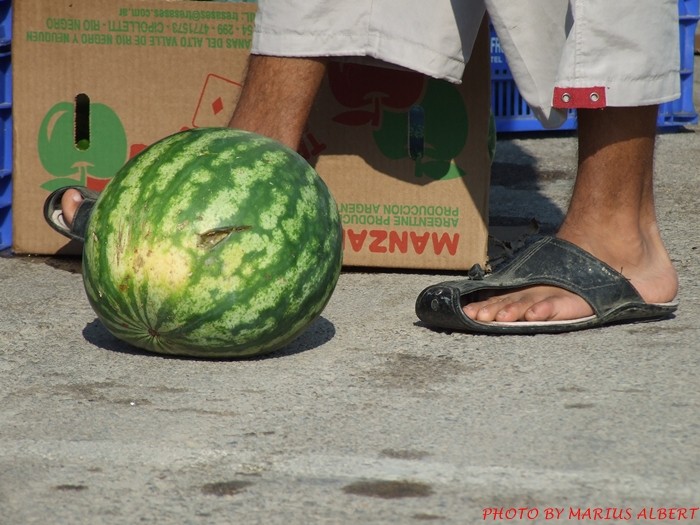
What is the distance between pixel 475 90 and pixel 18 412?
5.38 feet

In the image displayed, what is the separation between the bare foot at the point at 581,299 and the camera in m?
2.61

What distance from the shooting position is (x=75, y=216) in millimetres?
3088

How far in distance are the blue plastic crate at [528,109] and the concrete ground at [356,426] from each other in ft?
8.82

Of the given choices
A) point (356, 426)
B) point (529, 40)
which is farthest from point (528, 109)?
point (356, 426)

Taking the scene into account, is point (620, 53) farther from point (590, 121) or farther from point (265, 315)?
point (265, 315)

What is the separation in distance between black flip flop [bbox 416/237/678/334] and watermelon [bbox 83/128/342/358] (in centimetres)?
34

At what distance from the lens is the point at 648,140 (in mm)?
2789

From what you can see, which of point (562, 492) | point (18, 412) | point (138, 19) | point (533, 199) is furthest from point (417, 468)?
point (533, 199)

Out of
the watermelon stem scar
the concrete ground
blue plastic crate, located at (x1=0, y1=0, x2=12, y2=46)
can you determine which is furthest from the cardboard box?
the watermelon stem scar

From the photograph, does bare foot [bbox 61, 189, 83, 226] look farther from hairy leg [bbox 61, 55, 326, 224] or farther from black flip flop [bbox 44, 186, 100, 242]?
hairy leg [bbox 61, 55, 326, 224]

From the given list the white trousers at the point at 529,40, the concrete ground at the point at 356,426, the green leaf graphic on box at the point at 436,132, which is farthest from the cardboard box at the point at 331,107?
the concrete ground at the point at 356,426

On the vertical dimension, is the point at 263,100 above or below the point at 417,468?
above

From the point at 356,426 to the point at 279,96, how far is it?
3.72 ft

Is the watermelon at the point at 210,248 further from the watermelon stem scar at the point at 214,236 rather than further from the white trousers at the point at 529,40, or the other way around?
the white trousers at the point at 529,40
